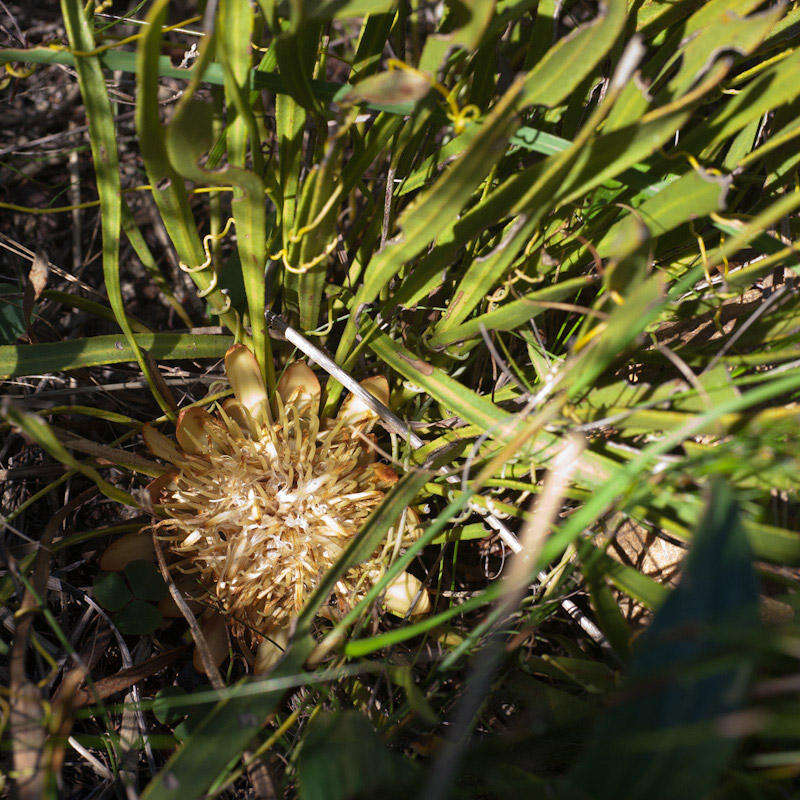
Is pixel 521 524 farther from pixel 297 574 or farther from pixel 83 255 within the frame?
pixel 83 255

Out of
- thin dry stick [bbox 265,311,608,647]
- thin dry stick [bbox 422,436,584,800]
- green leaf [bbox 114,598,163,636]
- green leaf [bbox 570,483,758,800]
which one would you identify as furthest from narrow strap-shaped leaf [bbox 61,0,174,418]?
green leaf [bbox 570,483,758,800]

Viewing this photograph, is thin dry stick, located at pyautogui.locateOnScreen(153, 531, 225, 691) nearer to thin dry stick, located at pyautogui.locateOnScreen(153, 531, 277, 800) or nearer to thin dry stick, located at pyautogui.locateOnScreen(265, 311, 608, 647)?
thin dry stick, located at pyautogui.locateOnScreen(153, 531, 277, 800)

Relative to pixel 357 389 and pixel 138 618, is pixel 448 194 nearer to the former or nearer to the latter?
pixel 357 389

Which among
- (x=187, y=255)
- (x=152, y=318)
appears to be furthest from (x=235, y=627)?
(x=152, y=318)

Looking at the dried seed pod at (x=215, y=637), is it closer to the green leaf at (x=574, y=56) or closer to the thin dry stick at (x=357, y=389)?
the thin dry stick at (x=357, y=389)

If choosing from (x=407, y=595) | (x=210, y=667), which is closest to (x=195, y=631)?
(x=210, y=667)

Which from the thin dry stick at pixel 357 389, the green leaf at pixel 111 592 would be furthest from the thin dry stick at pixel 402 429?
the green leaf at pixel 111 592
